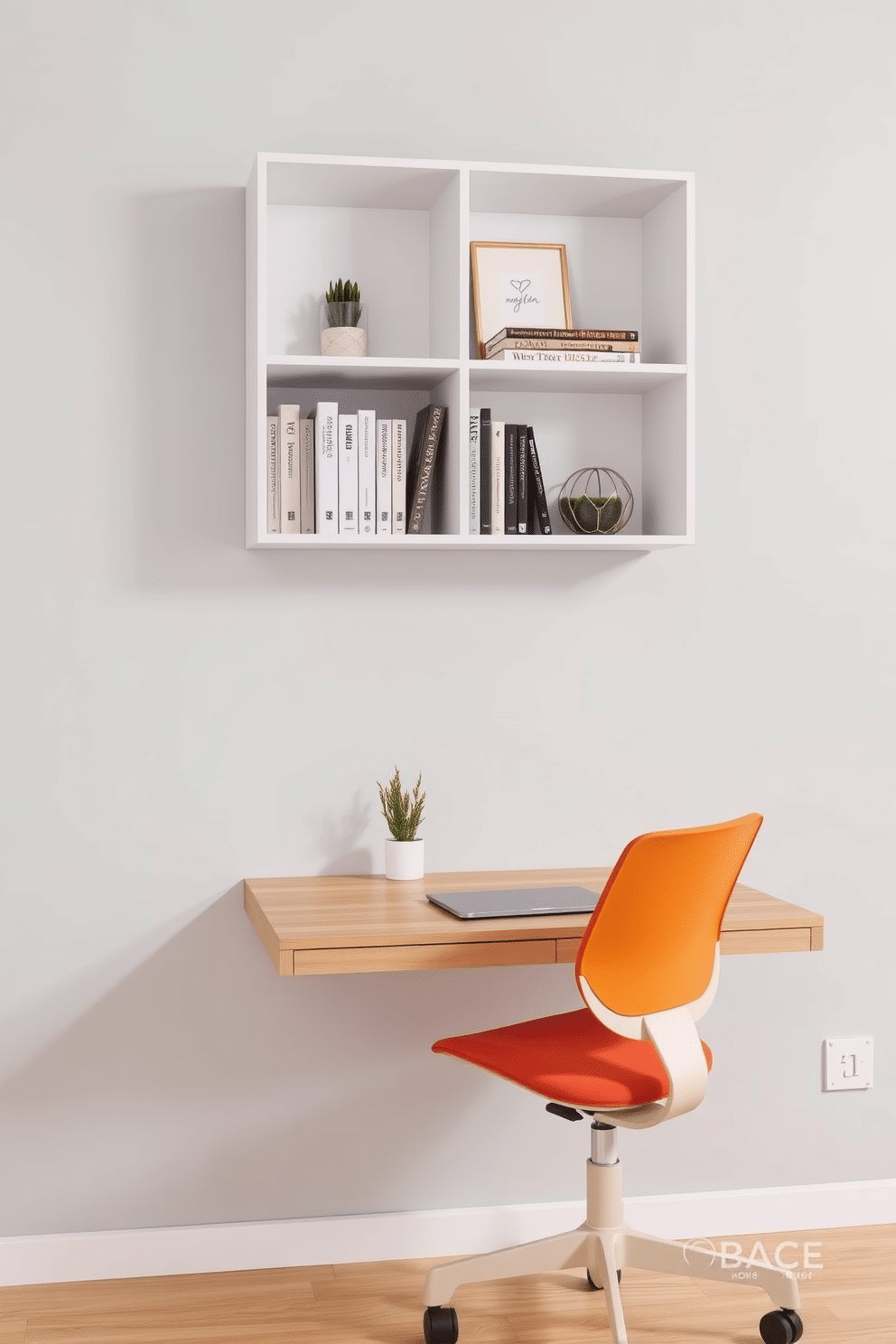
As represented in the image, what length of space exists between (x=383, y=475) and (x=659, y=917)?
39.6 inches

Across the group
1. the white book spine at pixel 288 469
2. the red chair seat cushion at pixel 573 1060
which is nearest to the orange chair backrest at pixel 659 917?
the red chair seat cushion at pixel 573 1060

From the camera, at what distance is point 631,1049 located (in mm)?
2363

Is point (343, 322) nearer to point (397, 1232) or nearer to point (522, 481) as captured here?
point (522, 481)

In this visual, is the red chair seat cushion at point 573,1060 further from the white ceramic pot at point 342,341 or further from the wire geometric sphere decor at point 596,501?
the white ceramic pot at point 342,341

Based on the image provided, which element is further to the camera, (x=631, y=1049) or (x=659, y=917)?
(x=631, y=1049)

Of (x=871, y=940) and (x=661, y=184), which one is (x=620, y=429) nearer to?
(x=661, y=184)

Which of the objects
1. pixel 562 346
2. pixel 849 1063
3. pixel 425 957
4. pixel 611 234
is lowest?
pixel 849 1063

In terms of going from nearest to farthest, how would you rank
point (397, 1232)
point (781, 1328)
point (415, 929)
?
point (415, 929) → point (781, 1328) → point (397, 1232)

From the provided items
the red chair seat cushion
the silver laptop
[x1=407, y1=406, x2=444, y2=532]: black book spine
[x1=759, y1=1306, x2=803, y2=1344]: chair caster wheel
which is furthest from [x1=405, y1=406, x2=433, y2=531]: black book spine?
[x1=759, y1=1306, x2=803, y2=1344]: chair caster wheel

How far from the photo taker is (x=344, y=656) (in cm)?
273

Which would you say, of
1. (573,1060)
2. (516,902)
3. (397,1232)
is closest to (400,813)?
(516,902)

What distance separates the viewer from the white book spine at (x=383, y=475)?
8.32ft

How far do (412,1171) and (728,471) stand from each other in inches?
65.0

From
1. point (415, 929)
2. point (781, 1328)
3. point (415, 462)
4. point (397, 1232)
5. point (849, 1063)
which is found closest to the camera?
point (415, 929)
